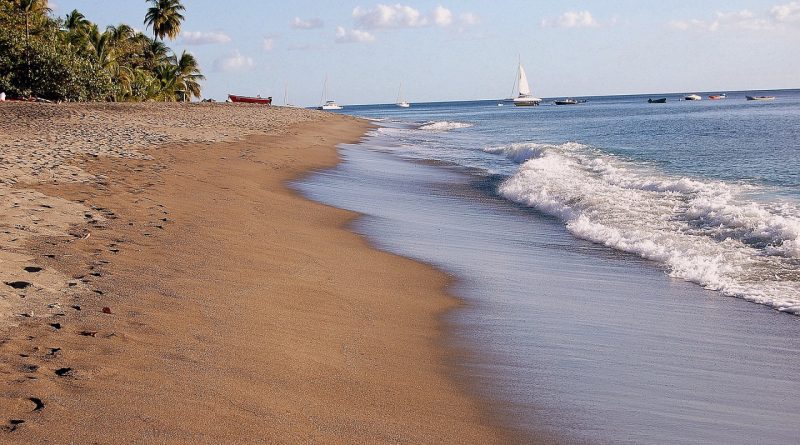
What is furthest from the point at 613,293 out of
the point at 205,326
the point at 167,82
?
the point at 167,82

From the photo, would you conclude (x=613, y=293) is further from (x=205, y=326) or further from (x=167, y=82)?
(x=167, y=82)

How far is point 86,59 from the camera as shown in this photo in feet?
139

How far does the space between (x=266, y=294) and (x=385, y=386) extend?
2203mm

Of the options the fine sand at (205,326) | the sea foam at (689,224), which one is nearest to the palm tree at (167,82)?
the sea foam at (689,224)

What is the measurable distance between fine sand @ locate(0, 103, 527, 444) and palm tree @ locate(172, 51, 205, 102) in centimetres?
5037

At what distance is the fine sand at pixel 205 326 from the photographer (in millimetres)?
4230

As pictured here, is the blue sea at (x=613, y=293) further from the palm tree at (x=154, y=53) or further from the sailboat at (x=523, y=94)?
the sailboat at (x=523, y=94)

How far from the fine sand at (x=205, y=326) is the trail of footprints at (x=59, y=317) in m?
0.01

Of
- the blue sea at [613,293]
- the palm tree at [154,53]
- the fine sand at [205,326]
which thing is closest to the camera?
the fine sand at [205,326]

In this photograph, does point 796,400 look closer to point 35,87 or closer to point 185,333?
point 185,333

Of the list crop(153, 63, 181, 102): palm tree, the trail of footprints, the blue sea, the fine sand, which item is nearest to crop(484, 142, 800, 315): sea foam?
the blue sea

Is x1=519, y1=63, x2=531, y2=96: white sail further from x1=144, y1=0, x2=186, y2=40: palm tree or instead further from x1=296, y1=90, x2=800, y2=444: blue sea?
x1=296, y1=90, x2=800, y2=444: blue sea

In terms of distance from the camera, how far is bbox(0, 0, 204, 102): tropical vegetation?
1503 inches

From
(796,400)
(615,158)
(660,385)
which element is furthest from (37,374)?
(615,158)
